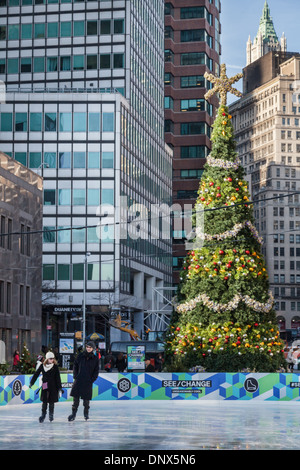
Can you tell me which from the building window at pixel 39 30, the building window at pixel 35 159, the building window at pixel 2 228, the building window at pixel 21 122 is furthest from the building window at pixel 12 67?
the building window at pixel 2 228

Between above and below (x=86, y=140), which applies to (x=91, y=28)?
above

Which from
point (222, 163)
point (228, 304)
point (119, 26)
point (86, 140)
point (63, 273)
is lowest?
point (228, 304)

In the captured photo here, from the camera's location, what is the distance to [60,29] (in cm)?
9144

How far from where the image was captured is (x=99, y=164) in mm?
84000

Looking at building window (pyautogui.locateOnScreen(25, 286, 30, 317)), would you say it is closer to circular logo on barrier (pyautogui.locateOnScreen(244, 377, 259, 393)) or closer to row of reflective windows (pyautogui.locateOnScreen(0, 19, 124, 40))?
circular logo on barrier (pyautogui.locateOnScreen(244, 377, 259, 393))

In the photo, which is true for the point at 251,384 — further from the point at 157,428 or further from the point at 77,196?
the point at 77,196

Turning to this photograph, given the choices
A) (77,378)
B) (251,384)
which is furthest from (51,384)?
(251,384)

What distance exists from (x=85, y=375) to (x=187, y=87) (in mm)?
107917

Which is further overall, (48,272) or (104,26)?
(104,26)

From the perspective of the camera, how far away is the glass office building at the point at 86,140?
82.2m

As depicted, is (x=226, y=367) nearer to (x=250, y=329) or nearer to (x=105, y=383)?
(x=250, y=329)

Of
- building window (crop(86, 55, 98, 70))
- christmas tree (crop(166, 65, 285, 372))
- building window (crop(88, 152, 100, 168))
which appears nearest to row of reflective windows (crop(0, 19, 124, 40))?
building window (crop(86, 55, 98, 70))

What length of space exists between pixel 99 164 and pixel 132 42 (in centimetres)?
1545
